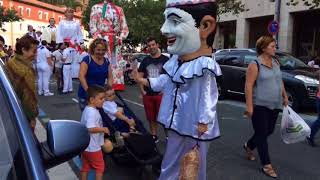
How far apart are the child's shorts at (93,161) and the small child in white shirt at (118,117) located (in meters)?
0.90

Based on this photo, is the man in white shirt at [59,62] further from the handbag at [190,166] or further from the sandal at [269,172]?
the handbag at [190,166]

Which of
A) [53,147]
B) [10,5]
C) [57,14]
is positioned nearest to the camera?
[53,147]

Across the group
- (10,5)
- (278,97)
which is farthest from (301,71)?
(10,5)

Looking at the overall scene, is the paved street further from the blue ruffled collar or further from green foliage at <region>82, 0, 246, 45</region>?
green foliage at <region>82, 0, 246, 45</region>

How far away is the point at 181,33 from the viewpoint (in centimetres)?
439

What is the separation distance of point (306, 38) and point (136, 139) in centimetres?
2637

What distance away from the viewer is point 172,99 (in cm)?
442

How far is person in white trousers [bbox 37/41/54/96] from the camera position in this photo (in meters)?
13.5

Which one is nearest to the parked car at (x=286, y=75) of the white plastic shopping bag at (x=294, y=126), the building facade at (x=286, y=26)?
the white plastic shopping bag at (x=294, y=126)

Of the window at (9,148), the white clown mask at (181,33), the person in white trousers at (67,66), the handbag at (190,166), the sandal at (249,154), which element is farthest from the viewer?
the person in white trousers at (67,66)

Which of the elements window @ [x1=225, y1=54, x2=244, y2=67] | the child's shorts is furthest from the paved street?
window @ [x1=225, y1=54, x2=244, y2=67]

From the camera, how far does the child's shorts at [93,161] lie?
15.5 feet

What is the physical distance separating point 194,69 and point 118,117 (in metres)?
1.77

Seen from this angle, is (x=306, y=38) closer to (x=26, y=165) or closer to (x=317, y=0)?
(x=317, y=0)
